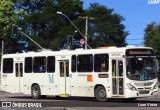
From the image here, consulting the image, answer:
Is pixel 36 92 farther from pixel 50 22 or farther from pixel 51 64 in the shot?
pixel 50 22

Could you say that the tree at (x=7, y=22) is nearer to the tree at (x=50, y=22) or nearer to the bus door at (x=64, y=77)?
the tree at (x=50, y=22)

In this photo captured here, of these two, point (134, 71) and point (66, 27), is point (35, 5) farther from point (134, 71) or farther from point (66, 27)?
point (134, 71)

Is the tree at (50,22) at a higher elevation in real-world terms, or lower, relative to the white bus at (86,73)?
higher

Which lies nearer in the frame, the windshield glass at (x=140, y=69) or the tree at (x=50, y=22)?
the windshield glass at (x=140, y=69)

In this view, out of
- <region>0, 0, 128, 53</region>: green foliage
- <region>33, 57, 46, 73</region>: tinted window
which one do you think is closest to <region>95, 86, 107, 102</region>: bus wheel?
<region>33, 57, 46, 73</region>: tinted window

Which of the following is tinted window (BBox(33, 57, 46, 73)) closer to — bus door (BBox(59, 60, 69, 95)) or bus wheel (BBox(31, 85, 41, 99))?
bus wheel (BBox(31, 85, 41, 99))

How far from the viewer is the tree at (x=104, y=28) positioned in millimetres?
80062

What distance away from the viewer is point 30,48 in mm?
80688

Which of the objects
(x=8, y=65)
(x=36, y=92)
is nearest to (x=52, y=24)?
(x=8, y=65)

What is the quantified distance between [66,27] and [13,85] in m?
47.8

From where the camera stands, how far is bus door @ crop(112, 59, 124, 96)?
22656 mm

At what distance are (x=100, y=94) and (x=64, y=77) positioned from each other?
10.8ft

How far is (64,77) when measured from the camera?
26.3 metres

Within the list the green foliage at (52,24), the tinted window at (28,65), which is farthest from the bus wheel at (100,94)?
the green foliage at (52,24)
